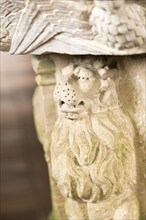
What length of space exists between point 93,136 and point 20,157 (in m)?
1.48

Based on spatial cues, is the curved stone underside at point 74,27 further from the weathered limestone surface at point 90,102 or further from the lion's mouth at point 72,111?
the lion's mouth at point 72,111

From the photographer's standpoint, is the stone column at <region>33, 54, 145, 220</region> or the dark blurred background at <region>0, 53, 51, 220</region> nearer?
the stone column at <region>33, 54, 145, 220</region>

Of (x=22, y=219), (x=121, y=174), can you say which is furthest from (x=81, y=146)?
(x=22, y=219)

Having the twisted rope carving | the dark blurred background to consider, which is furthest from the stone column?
Result: the dark blurred background

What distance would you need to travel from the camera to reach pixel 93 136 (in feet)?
3.41

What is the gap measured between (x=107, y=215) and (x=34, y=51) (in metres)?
0.43

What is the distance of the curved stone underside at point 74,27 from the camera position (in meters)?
0.88

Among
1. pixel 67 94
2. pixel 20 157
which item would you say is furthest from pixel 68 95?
pixel 20 157

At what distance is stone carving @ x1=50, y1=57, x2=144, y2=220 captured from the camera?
1.03 meters

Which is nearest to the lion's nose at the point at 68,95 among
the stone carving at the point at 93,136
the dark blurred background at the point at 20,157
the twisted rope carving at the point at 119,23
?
the stone carving at the point at 93,136

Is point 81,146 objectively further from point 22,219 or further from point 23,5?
point 22,219

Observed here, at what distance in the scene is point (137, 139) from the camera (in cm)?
110

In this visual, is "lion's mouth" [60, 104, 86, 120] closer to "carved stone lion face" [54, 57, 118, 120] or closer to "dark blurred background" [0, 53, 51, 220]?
"carved stone lion face" [54, 57, 118, 120]

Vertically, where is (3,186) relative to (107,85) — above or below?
below
